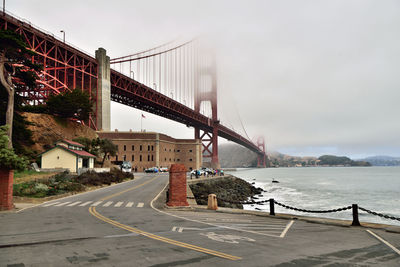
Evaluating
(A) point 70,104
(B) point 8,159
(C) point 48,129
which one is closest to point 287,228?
(B) point 8,159

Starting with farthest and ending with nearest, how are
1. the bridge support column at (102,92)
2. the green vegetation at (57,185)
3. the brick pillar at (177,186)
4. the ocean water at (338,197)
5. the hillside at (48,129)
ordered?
the bridge support column at (102,92) < the hillside at (48,129) < the ocean water at (338,197) < the green vegetation at (57,185) < the brick pillar at (177,186)

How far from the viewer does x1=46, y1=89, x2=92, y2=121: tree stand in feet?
163

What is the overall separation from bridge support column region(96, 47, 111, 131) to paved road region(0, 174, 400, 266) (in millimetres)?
52422

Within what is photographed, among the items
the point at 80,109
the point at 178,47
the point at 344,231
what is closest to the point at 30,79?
the point at 80,109

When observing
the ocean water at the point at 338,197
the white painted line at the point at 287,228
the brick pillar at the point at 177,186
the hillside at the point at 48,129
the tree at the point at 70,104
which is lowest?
the ocean water at the point at 338,197

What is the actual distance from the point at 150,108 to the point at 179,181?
234 feet

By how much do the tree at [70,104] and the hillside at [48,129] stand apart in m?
1.51

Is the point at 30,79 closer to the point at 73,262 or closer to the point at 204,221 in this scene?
the point at 204,221

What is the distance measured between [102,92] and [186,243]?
6022 centimetres

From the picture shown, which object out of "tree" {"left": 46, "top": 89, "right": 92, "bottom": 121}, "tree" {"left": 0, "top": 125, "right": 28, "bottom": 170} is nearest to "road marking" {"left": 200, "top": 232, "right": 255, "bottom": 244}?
"tree" {"left": 0, "top": 125, "right": 28, "bottom": 170}

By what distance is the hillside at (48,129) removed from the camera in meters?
43.5

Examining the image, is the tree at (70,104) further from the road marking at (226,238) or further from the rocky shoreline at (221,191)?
the road marking at (226,238)

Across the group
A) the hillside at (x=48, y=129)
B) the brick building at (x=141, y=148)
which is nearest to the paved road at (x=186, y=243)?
the hillside at (x=48, y=129)

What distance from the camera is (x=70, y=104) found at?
50219mm
